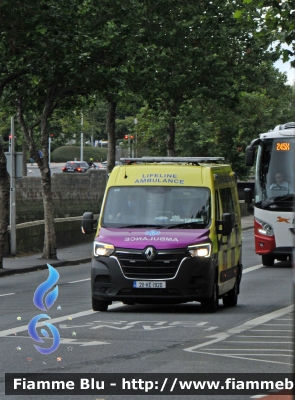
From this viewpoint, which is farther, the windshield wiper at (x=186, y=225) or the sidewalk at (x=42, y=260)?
the sidewalk at (x=42, y=260)

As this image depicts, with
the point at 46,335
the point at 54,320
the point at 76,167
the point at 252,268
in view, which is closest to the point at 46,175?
the point at 252,268

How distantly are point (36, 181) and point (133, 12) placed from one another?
88.7 feet

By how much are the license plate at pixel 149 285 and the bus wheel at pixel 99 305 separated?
890 mm

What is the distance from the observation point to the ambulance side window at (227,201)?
55.3 feet

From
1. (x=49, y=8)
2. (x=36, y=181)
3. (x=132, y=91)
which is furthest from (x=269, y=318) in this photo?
(x=36, y=181)

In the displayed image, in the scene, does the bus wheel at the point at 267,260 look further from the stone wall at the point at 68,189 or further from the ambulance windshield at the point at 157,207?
the stone wall at the point at 68,189

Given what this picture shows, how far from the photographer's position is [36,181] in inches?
2341

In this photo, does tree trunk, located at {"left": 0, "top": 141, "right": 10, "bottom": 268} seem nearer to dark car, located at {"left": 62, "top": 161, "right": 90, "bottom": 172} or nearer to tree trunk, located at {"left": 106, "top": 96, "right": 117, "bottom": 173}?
tree trunk, located at {"left": 106, "top": 96, "right": 117, "bottom": 173}

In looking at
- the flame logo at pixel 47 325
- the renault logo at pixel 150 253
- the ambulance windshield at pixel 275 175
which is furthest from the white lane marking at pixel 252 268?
the flame logo at pixel 47 325

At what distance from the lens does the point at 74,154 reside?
121 m

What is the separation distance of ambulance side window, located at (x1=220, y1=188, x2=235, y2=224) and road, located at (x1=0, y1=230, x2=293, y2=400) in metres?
1.55

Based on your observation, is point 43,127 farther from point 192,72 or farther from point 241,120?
point 241,120

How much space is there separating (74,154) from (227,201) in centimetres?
10401

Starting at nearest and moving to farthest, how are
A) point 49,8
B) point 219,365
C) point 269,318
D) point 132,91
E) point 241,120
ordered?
point 219,365
point 269,318
point 49,8
point 132,91
point 241,120
